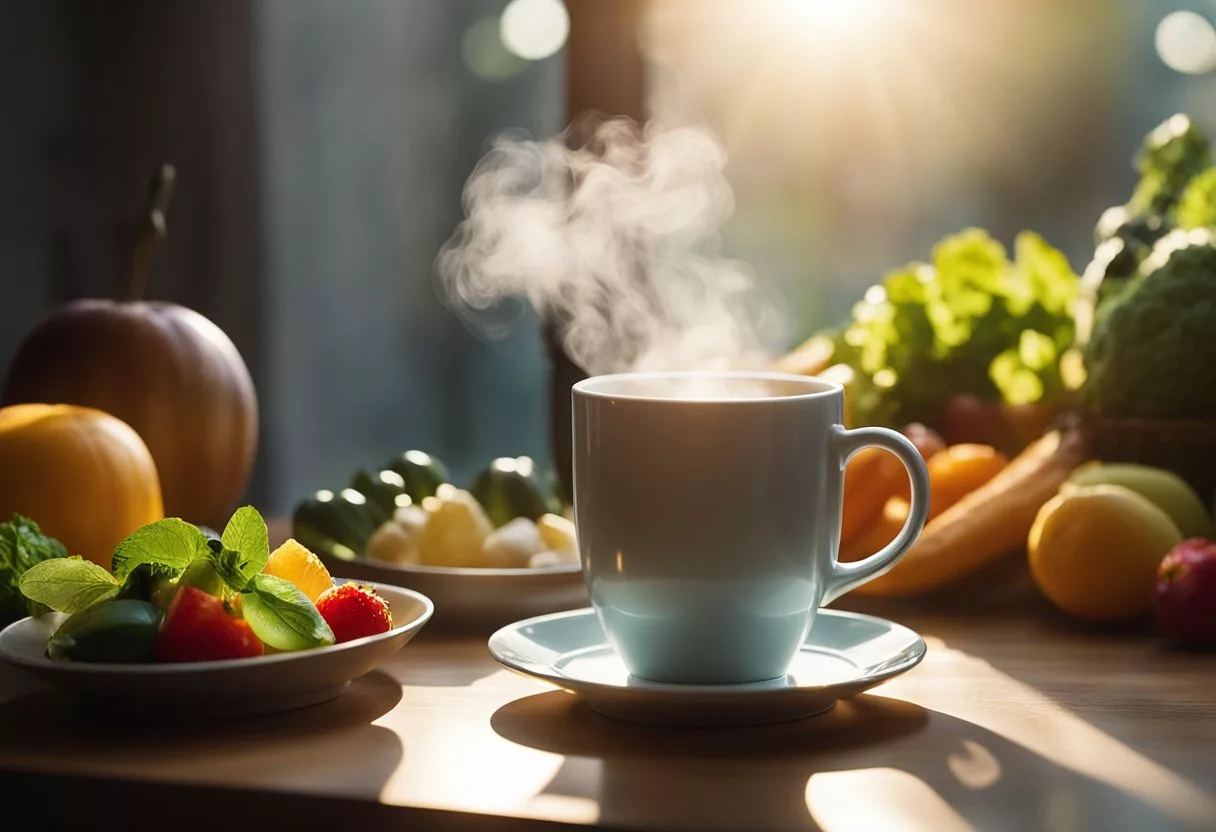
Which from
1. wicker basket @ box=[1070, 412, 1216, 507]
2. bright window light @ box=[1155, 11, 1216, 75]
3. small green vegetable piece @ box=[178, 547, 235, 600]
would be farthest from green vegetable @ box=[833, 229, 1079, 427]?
small green vegetable piece @ box=[178, 547, 235, 600]

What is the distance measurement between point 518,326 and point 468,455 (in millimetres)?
277

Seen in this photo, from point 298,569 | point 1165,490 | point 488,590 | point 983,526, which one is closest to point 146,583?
point 298,569

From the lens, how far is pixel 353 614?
84 centimetres

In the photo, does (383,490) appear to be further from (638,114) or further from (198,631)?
(638,114)

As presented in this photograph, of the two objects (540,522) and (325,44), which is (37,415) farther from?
(325,44)

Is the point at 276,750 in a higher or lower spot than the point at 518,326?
lower

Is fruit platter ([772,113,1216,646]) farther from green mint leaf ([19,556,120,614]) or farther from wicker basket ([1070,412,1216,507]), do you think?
green mint leaf ([19,556,120,614])

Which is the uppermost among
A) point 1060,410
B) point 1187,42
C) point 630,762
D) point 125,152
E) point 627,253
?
point 1187,42

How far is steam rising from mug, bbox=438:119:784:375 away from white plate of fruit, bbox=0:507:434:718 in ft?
2.22

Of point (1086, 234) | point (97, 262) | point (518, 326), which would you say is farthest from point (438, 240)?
point (1086, 234)

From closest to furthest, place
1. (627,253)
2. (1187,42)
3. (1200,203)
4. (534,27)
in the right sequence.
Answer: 1. (1200,203)
2. (627,253)
3. (1187,42)
4. (534,27)

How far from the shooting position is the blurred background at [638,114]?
1764mm

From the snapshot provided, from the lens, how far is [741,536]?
782 millimetres

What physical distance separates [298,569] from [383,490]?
392 millimetres
